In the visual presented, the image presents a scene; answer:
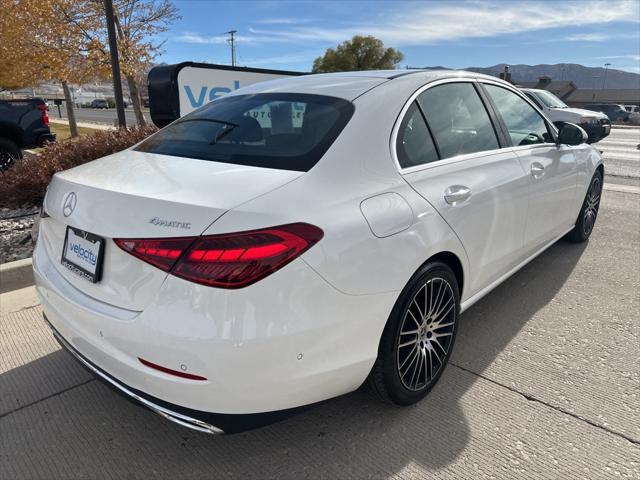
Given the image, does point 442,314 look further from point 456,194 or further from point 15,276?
point 15,276

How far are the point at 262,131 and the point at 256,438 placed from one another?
1522 millimetres

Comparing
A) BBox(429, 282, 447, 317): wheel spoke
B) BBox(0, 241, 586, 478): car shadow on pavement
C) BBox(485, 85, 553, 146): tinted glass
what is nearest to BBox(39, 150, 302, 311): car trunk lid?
BBox(0, 241, 586, 478): car shadow on pavement

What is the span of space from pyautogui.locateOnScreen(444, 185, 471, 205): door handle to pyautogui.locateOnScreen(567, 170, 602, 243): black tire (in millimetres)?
2676

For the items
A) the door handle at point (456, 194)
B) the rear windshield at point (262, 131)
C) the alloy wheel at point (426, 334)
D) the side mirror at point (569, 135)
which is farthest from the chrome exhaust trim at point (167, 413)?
the side mirror at point (569, 135)

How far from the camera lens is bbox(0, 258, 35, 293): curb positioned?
3.94 metres

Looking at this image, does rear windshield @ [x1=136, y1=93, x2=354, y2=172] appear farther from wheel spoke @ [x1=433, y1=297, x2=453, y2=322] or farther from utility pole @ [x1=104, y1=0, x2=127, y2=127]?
utility pole @ [x1=104, y1=0, x2=127, y2=127]

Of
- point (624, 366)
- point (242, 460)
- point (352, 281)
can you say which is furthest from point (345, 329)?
point (624, 366)

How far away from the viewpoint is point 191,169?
2.15m

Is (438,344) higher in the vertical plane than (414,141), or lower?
lower

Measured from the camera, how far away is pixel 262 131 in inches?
99.0

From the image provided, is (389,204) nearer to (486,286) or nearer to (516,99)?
(486,286)

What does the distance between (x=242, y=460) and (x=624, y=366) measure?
7.44 ft

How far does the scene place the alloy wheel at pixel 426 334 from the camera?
234 cm

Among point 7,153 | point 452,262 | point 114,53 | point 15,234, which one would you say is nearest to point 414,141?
point 452,262
